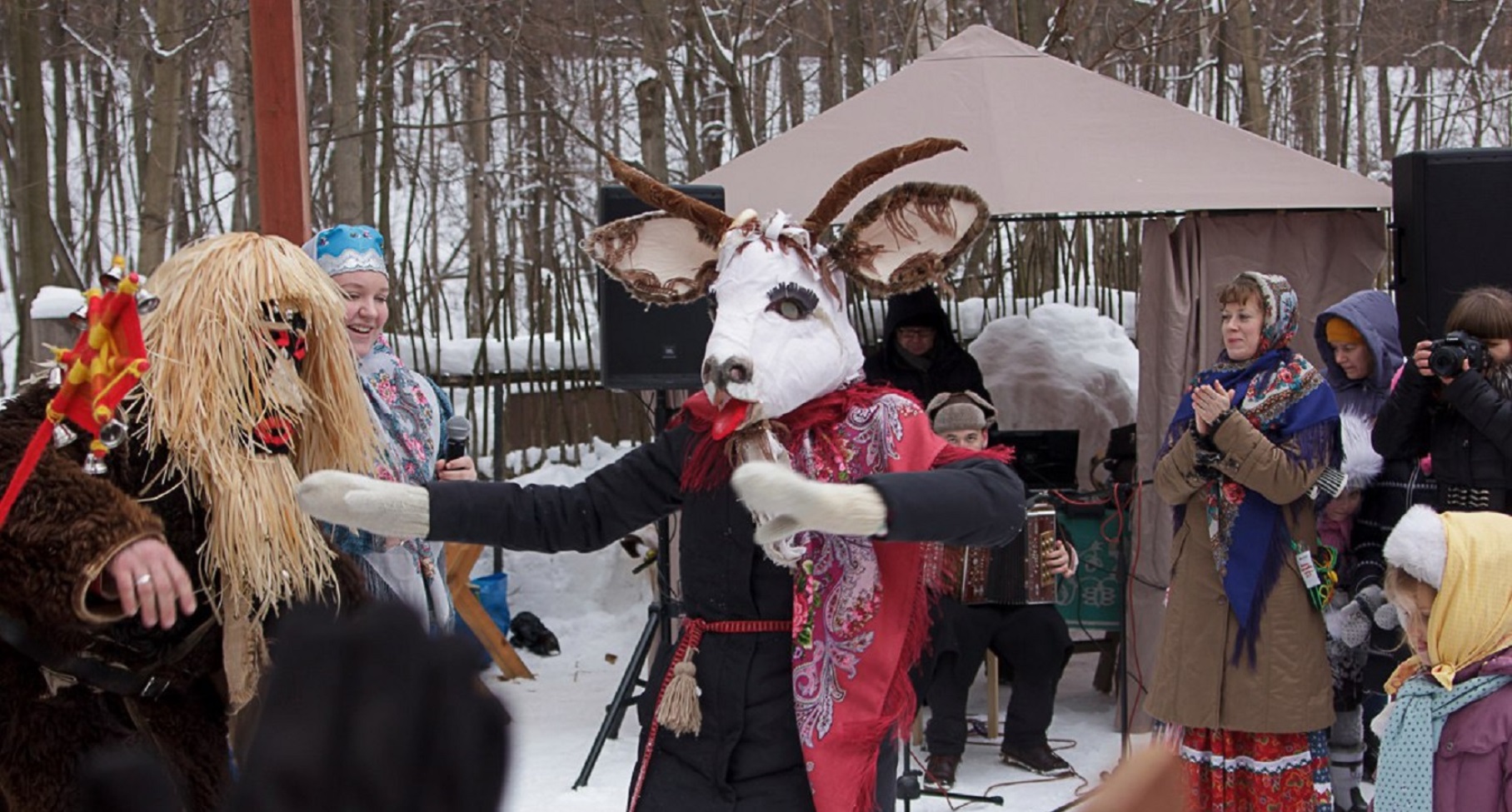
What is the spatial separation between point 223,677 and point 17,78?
967cm

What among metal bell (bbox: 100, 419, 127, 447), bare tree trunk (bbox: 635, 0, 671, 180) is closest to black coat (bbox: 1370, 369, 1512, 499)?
metal bell (bbox: 100, 419, 127, 447)

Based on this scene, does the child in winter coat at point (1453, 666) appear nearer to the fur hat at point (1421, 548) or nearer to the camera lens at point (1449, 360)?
the fur hat at point (1421, 548)

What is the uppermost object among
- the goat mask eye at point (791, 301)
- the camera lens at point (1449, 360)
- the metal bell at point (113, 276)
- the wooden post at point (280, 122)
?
the wooden post at point (280, 122)

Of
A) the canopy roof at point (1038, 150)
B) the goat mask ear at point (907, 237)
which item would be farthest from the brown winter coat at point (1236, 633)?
the goat mask ear at point (907, 237)

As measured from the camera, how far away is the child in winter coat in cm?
300

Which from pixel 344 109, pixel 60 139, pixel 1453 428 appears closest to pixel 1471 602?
pixel 1453 428

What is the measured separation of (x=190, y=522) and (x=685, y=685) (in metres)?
0.87

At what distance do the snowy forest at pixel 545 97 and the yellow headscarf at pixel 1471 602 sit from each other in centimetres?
432

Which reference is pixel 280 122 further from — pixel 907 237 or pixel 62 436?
pixel 907 237

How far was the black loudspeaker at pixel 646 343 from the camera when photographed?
5129 mm

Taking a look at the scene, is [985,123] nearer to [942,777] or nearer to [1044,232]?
[942,777]

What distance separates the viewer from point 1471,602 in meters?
3.04

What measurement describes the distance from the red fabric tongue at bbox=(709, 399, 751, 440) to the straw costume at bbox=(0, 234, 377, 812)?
734 mm

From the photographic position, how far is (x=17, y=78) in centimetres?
1057
